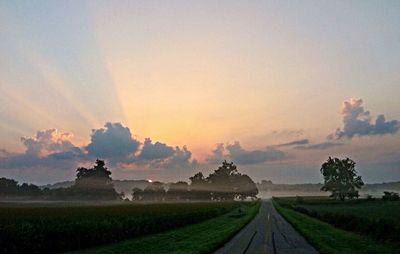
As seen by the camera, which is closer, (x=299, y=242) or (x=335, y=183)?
(x=299, y=242)

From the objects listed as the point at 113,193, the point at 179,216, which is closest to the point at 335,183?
the point at 113,193

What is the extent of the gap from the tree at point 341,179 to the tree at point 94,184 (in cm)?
8642

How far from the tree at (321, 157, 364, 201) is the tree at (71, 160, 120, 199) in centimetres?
8642

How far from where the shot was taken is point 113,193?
159500 mm

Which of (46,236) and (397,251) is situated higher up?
(46,236)

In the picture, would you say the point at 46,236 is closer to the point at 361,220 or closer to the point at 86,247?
the point at 86,247

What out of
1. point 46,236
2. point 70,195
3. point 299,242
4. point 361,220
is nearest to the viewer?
point 46,236

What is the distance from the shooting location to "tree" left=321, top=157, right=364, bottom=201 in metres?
159

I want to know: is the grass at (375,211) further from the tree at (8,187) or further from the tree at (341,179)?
the tree at (8,187)

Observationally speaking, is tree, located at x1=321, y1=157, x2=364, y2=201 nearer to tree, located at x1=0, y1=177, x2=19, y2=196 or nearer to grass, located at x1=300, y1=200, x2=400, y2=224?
grass, located at x1=300, y1=200, x2=400, y2=224

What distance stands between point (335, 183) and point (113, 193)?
88.8 meters

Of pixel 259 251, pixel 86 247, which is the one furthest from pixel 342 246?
pixel 86 247

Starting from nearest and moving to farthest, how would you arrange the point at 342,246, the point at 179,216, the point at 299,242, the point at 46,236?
the point at 46,236 → the point at 342,246 → the point at 299,242 → the point at 179,216

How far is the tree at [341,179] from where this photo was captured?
15925 cm
